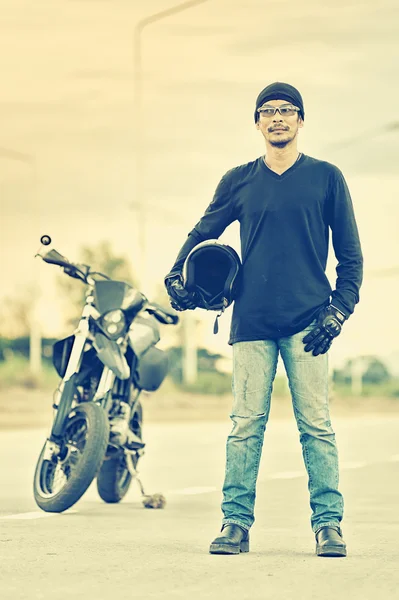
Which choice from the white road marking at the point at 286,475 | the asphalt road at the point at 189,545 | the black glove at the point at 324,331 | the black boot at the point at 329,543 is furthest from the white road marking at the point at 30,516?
the white road marking at the point at 286,475

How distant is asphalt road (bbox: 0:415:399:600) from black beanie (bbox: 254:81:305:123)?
6.90 ft

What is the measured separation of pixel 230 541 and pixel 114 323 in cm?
281

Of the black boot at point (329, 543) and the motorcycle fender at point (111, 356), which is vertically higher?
the motorcycle fender at point (111, 356)

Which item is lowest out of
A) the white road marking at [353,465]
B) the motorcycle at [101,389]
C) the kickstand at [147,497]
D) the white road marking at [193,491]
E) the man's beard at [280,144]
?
the white road marking at [353,465]

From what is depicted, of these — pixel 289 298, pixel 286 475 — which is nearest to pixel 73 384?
pixel 289 298

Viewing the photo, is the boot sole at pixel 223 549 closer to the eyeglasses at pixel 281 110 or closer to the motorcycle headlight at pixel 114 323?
the eyeglasses at pixel 281 110

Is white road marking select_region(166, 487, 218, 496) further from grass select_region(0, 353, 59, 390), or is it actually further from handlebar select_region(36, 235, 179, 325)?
grass select_region(0, 353, 59, 390)

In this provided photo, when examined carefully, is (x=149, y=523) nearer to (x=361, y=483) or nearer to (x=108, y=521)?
(x=108, y=521)

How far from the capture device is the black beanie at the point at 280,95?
7574mm

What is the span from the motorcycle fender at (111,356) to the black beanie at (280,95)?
248 cm

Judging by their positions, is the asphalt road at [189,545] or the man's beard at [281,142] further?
the man's beard at [281,142]

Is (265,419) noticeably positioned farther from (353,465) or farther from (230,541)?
(353,465)

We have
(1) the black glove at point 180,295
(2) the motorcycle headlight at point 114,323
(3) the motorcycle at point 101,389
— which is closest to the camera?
(1) the black glove at point 180,295

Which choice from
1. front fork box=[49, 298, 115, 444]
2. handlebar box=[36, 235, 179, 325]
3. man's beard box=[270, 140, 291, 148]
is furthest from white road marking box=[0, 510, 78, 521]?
man's beard box=[270, 140, 291, 148]
